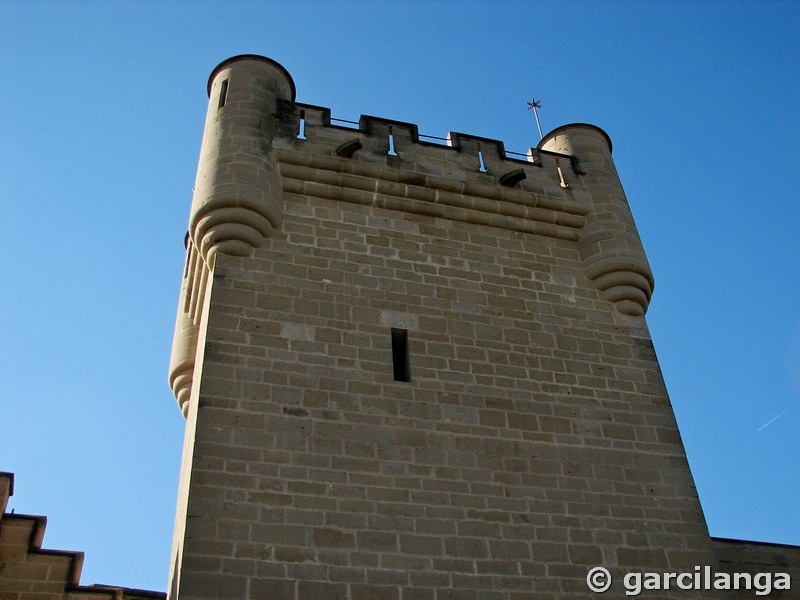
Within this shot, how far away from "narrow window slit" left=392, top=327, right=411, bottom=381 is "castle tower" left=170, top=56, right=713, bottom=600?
19mm

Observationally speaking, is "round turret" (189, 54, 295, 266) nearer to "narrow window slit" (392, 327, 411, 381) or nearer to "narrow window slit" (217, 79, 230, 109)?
"narrow window slit" (217, 79, 230, 109)

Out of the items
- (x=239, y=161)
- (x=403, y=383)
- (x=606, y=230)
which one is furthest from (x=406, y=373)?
(x=606, y=230)

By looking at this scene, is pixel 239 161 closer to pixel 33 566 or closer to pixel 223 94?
pixel 223 94

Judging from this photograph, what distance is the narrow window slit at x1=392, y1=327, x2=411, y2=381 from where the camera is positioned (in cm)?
Answer: 768

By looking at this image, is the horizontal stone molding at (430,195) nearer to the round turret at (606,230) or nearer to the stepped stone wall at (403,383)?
the stepped stone wall at (403,383)

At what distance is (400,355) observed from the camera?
788cm

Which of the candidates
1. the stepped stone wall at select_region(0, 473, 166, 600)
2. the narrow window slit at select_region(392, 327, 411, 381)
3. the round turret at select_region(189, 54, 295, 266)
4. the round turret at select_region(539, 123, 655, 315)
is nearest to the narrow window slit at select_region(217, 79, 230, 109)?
the round turret at select_region(189, 54, 295, 266)

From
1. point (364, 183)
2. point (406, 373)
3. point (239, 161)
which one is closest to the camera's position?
point (406, 373)

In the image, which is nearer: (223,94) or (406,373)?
(406,373)

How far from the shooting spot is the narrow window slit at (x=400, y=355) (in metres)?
7.68

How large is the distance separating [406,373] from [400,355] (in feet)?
0.82

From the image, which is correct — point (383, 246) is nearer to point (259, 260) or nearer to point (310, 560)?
point (259, 260)

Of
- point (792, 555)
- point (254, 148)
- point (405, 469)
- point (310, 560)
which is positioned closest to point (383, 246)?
point (254, 148)

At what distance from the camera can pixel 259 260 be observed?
26.2 ft
